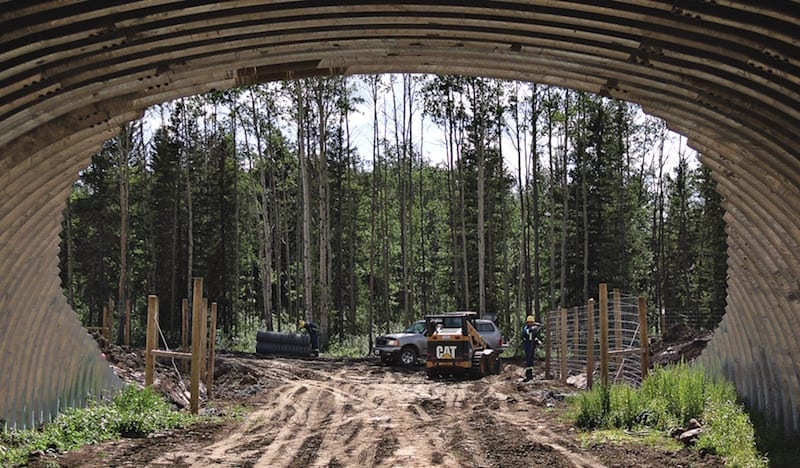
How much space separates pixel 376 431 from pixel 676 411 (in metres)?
4.34

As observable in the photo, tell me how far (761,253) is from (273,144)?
3745 cm

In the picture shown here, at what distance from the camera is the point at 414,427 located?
42.5ft

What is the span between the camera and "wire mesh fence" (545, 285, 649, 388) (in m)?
13.0

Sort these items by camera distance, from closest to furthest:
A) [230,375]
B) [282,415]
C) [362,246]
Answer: [282,415] < [230,375] < [362,246]

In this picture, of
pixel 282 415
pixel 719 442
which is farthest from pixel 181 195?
pixel 719 442

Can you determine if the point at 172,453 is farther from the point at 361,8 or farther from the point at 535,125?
the point at 535,125

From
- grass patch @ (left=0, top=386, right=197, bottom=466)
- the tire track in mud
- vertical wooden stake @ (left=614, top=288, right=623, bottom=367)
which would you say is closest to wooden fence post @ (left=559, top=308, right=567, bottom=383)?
the tire track in mud

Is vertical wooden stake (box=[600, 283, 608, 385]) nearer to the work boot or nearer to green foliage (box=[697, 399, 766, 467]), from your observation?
green foliage (box=[697, 399, 766, 467])

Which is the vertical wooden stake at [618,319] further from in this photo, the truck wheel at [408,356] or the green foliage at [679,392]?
the truck wheel at [408,356]

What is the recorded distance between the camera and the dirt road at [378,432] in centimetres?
969

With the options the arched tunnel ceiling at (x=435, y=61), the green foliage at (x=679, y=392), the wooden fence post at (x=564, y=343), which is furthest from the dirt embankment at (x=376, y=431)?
the arched tunnel ceiling at (x=435, y=61)

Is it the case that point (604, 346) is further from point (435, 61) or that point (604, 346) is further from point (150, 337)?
point (435, 61)

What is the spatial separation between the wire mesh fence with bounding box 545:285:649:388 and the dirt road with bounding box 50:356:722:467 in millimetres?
904

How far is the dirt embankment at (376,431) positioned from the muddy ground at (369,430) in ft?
0.05
